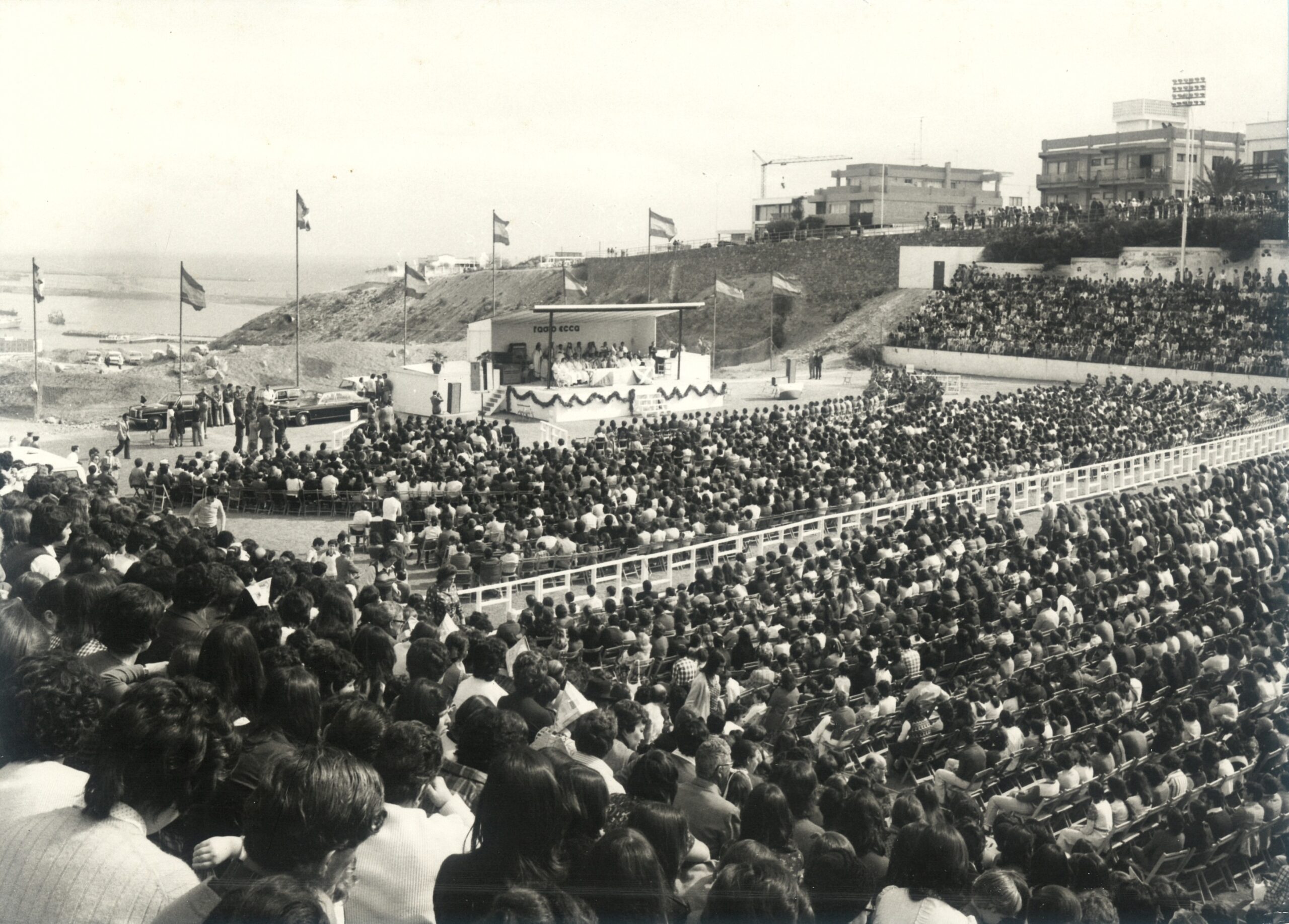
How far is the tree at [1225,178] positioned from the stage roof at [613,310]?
4585 centimetres

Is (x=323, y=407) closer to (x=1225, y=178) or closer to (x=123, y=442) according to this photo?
(x=123, y=442)

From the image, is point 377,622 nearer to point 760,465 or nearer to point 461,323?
point 760,465

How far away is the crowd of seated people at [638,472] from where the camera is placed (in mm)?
19969

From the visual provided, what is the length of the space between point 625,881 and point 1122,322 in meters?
56.3

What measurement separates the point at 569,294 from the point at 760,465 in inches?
991

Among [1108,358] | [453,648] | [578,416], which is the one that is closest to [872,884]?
[453,648]

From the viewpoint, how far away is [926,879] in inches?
190

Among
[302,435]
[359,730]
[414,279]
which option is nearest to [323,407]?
[302,435]

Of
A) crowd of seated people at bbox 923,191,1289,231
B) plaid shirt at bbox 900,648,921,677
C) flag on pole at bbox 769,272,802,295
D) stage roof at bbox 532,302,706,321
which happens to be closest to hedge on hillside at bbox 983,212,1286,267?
crowd of seated people at bbox 923,191,1289,231

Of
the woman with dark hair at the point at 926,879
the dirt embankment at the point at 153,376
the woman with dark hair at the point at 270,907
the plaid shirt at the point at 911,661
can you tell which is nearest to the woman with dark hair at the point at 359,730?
the woman with dark hair at the point at 270,907

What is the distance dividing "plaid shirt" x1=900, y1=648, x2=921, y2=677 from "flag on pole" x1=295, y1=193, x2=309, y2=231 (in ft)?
108

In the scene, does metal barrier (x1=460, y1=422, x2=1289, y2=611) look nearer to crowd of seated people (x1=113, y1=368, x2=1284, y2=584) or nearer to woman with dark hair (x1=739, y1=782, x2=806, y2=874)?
crowd of seated people (x1=113, y1=368, x2=1284, y2=584)

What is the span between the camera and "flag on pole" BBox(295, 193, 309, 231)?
1629 inches

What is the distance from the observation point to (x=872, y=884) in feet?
17.6
